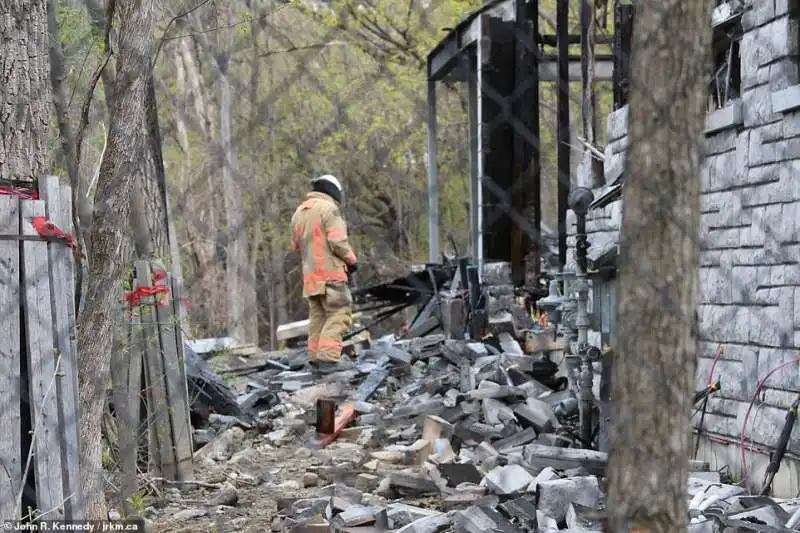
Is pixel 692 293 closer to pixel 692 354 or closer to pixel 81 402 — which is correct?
pixel 692 354

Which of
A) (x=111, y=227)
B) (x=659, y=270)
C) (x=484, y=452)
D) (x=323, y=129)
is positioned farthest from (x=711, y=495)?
(x=323, y=129)

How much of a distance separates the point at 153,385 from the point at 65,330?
191cm

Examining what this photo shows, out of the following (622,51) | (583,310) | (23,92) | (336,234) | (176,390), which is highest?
(622,51)

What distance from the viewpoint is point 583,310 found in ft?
18.4

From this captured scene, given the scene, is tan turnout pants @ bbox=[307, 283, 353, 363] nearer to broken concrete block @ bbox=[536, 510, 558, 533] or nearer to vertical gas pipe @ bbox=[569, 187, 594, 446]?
vertical gas pipe @ bbox=[569, 187, 594, 446]

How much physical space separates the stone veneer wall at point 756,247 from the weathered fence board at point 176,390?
8.72 ft

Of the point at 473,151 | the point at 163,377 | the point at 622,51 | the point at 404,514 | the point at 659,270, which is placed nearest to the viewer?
the point at 659,270

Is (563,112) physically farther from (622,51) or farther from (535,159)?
(622,51)

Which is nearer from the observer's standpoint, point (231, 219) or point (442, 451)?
point (442, 451)

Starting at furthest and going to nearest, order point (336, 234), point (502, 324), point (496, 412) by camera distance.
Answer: point (502, 324) < point (336, 234) < point (496, 412)

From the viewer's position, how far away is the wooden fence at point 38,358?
2691mm

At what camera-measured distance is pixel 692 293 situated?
Result: 1262 mm

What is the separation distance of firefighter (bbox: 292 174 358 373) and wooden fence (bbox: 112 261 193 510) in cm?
377

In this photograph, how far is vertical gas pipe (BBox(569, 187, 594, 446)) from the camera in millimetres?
5273
